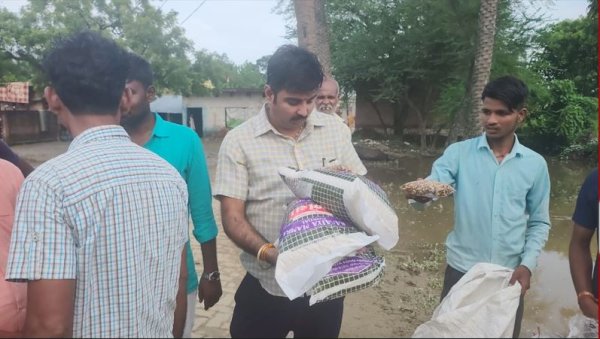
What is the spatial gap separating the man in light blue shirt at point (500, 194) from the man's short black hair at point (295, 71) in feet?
3.03

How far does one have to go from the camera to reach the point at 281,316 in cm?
202

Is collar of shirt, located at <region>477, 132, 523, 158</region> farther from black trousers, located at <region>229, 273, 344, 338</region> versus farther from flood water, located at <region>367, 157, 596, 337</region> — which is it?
black trousers, located at <region>229, 273, 344, 338</region>

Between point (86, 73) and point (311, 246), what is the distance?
2.65 ft

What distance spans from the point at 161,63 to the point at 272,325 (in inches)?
622

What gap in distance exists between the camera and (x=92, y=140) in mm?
1252

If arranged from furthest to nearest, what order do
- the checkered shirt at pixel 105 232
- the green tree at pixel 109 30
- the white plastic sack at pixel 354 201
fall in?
1. the green tree at pixel 109 30
2. the white plastic sack at pixel 354 201
3. the checkered shirt at pixel 105 232

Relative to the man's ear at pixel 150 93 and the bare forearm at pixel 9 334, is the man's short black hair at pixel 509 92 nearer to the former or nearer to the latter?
the man's ear at pixel 150 93

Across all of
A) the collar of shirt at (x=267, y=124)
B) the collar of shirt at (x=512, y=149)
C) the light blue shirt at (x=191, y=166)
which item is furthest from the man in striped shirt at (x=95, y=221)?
the collar of shirt at (x=512, y=149)

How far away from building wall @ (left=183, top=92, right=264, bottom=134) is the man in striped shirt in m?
25.2

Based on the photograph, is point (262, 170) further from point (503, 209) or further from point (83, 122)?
point (503, 209)

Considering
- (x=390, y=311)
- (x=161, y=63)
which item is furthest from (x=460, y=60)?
(x=390, y=311)

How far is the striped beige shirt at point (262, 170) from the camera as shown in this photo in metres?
1.93

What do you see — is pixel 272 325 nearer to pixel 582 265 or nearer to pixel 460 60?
pixel 582 265

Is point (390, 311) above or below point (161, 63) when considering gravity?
below
